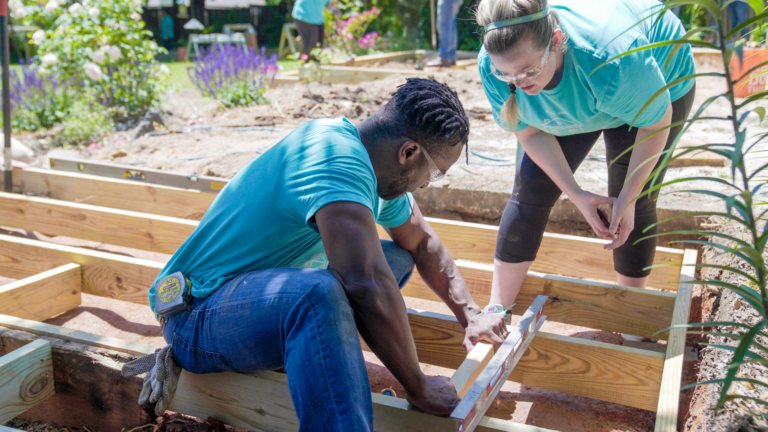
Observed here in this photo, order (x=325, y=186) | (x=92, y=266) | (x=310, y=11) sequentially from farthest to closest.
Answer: (x=310, y=11)
(x=92, y=266)
(x=325, y=186)

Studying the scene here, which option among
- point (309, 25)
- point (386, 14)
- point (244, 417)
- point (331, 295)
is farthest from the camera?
point (386, 14)

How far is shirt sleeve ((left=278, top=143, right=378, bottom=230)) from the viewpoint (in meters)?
1.31

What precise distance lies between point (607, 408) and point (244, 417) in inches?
54.4

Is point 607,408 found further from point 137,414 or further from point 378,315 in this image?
point 137,414

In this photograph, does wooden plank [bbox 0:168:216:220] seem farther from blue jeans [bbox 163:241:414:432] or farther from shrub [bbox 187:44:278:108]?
shrub [bbox 187:44:278:108]

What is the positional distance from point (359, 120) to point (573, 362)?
3.87 metres

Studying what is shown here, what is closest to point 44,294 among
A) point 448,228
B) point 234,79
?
point 448,228

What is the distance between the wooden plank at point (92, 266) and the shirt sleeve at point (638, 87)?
1.99m

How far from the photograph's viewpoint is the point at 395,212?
1.90m

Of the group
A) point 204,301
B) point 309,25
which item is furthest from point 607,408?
point 309,25

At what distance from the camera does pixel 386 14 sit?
11945 millimetres

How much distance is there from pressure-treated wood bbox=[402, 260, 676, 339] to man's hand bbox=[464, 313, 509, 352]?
51 centimetres

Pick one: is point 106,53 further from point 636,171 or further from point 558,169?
point 636,171

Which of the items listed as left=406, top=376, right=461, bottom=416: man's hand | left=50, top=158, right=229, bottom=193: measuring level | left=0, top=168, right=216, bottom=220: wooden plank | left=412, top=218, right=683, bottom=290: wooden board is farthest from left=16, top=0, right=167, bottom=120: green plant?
left=406, top=376, right=461, bottom=416: man's hand
